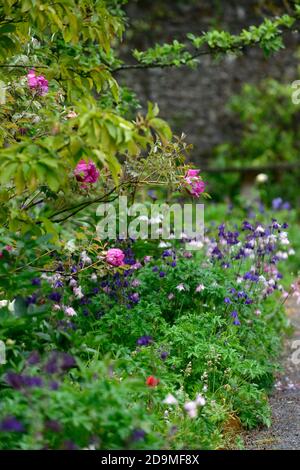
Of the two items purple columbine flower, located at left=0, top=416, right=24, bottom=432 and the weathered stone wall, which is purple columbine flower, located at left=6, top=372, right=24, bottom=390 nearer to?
purple columbine flower, located at left=0, top=416, right=24, bottom=432

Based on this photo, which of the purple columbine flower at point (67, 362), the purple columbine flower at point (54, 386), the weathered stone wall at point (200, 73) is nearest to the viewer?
the purple columbine flower at point (54, 386)

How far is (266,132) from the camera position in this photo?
32.0ft

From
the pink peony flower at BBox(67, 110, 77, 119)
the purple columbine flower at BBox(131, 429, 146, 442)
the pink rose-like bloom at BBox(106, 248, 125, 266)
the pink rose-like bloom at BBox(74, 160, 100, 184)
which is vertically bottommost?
the purple columbine flower at BBox(131, 429, 146, 442)

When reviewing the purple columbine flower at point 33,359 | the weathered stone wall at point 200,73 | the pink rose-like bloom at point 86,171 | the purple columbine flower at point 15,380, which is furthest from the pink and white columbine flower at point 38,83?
the weathered stone wall at point 200,73

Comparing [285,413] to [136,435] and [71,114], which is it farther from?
[71,114]

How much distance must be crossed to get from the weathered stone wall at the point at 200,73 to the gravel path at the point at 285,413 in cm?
499

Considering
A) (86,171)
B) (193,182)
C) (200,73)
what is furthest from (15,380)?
(200,73)

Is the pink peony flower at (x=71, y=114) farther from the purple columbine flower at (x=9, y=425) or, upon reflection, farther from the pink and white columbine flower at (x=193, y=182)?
the purple columbine flower at (x=9, y=425)

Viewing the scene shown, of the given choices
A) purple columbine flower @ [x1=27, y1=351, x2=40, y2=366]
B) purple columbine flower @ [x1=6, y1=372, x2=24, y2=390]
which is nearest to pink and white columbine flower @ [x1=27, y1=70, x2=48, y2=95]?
purple columbine flower @ [x1=27, y1=351, x2=40, y2=366]

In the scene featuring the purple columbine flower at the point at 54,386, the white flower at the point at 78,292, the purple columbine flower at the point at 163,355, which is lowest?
the purple columbine flower at the point at 54,386

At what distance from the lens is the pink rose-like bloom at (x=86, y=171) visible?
3.29m

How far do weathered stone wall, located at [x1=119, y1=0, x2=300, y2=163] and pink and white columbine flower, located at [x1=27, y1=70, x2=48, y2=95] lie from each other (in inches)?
225

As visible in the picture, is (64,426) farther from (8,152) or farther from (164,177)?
(164,177)

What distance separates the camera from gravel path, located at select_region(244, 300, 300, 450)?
3.34 metres
